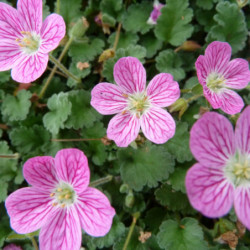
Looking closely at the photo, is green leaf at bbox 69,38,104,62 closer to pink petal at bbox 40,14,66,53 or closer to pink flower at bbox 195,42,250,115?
pink petal at bbox 40,14,66,53

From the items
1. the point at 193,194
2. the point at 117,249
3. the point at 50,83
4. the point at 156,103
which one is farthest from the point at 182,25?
the point at 117,249

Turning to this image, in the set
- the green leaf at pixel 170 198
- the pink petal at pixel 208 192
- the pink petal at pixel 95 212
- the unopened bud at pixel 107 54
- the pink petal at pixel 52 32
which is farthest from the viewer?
the unopened bud at pixel 107 54

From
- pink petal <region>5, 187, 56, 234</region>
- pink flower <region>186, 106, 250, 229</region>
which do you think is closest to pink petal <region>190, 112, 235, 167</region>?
pink flower <region>186, 106, 250, 229</region>

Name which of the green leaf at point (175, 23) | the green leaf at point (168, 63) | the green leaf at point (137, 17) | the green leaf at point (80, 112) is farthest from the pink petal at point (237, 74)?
the green leaf at point (80, 112)

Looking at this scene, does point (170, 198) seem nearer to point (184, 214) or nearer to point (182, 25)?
point (184, 214)

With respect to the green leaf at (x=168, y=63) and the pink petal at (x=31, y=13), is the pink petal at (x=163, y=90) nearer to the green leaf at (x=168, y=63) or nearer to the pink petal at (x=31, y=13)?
the green leaf at (x=168, y=63)

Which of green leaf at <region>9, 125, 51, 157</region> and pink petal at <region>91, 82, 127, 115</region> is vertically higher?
pink petal at <region>91, 82, 127, 115</region>
